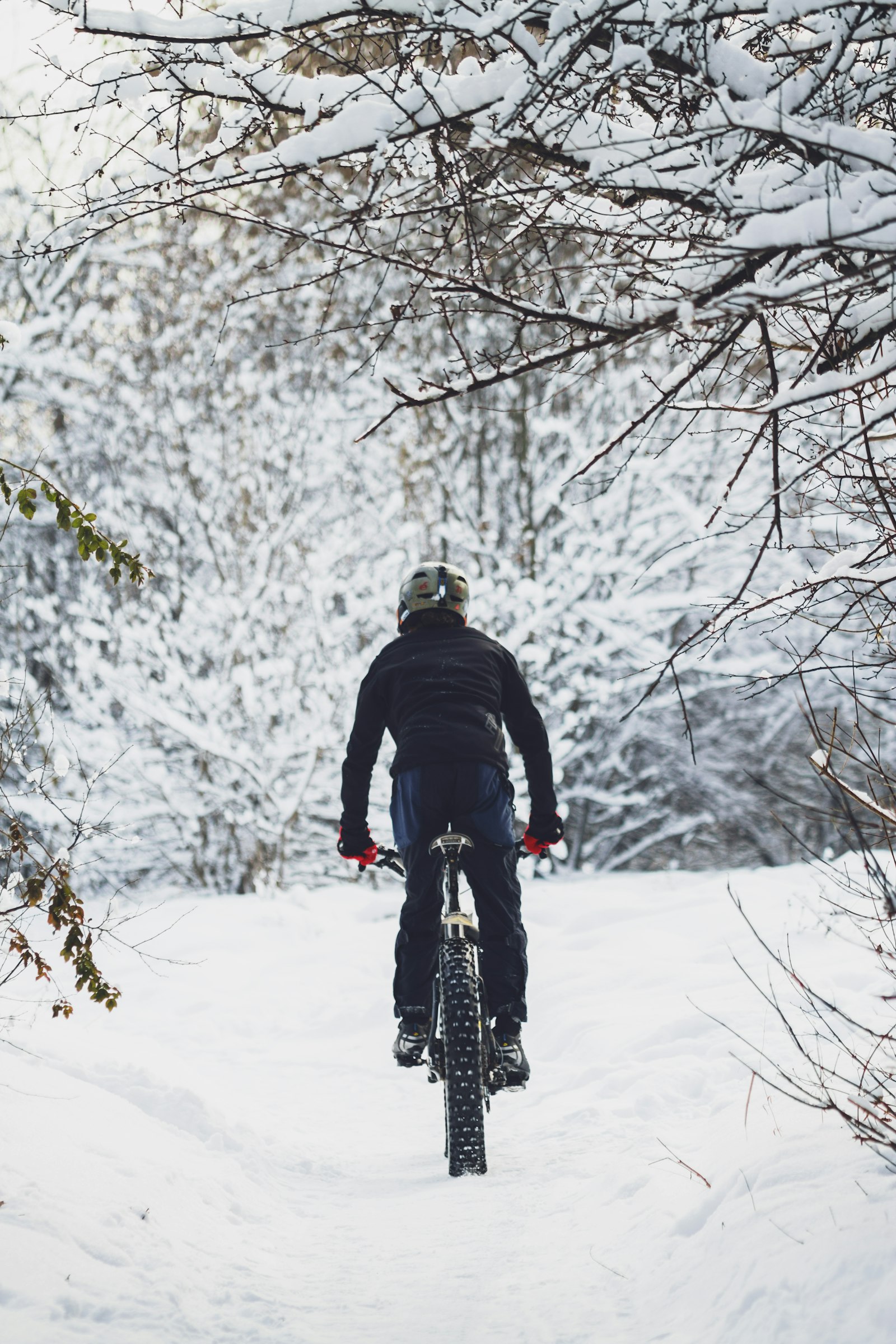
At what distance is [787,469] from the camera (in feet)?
29.2

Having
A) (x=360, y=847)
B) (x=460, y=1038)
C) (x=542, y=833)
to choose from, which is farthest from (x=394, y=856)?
(x=460, y=1038)

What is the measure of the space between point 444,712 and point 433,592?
1.88 feet

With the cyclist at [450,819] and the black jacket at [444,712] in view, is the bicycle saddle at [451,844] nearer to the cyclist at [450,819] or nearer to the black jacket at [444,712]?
the cyclist at [450,819]

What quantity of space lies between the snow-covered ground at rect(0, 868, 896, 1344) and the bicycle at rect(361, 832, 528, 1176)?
170 mm

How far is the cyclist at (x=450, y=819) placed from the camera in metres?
3.95

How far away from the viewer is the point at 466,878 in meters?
3.93

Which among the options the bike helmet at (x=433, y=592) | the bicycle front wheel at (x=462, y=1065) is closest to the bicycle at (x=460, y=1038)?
the bicycle front wheel at (x=462, y=1065)

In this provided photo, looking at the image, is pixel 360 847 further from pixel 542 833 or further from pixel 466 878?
pixel 542 833

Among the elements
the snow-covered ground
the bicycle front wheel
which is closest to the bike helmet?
the bicycle front wheel

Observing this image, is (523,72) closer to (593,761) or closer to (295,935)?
(295,935)

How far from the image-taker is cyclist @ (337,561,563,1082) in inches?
155

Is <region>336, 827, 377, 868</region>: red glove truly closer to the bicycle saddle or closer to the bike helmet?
the bicycle saddle

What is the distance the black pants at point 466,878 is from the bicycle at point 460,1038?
0.05 meters

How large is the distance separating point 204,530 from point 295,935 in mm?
4075
